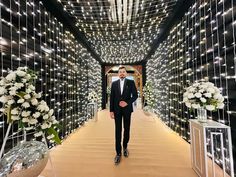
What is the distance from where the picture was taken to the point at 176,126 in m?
4.24

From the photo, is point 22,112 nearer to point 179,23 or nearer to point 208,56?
point 208,56

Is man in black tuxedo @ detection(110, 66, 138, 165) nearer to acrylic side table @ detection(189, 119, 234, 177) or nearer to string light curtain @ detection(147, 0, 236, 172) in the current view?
acrylic side table @ detection(189, 119, 234, 177)

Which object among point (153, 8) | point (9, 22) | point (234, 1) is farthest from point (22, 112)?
point (153, 8)

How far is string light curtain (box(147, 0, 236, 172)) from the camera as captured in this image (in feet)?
6.92

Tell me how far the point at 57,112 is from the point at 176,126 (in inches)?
119

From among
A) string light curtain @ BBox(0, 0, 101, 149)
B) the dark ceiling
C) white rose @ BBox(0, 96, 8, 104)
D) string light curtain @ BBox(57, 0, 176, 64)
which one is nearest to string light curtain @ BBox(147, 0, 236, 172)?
the dark ceiling

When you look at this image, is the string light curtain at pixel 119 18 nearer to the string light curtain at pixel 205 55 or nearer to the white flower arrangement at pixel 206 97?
the string light curtain at pixel 205 55

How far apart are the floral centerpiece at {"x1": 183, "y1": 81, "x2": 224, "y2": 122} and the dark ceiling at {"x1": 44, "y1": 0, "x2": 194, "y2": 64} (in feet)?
7.46

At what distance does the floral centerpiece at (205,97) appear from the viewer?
1967 mm

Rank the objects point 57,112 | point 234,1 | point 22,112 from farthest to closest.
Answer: point 57,112 → point 234,1 → point 22,112

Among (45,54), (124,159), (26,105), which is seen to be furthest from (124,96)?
(45,54)

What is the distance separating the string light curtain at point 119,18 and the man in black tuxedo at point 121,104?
1826 mm

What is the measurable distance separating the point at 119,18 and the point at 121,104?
265 centimetres

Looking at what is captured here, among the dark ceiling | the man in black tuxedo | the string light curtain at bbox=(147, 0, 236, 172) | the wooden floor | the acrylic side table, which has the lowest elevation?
the wooden floor
